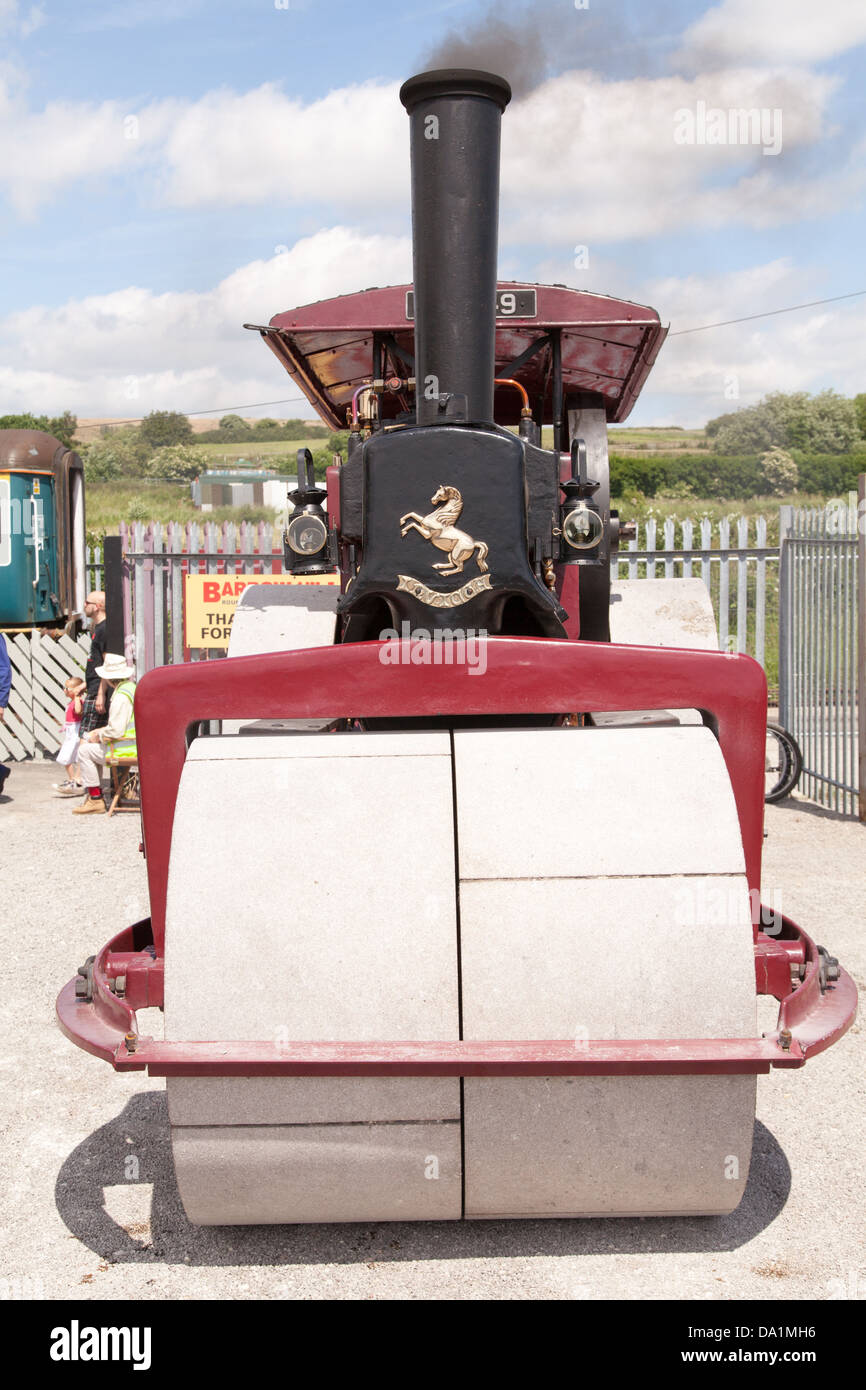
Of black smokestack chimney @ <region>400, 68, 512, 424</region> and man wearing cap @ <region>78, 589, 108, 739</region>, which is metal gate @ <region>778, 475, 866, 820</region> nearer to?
black smokestack chimney @ <region>400, 68, 512, 424</region>

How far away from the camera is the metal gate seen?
324 inches

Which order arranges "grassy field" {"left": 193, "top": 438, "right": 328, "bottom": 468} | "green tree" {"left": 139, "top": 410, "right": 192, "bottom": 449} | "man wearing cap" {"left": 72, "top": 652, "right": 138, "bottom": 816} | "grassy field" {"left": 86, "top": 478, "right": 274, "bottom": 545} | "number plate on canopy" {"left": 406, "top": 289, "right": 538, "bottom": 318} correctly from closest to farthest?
"number plate on canopy" {"left": 406, "top": 289, "right": 538, "bottom": 318}
"man wearing cap" {"left": 72, "top": 652, "right": 138, "bottom": 816}
"grassy field" {"left": 86, "top": 478, "right": 274, "bottom": 545}
"grassy field" {"left": 193, "top": 438, "right": 328, "bottom": 468}
"green tree" {"left": 139, "top": 410, "right": 192, "bottom": 449}

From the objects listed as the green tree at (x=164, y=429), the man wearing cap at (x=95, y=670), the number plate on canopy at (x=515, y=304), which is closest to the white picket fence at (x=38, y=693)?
the man wearing cap at (x=95, y=670)

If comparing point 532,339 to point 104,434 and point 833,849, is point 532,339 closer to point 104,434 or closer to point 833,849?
point 833,849

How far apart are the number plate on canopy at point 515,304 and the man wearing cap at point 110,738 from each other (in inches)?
199

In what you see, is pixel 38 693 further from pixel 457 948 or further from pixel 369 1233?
pixel 457 948

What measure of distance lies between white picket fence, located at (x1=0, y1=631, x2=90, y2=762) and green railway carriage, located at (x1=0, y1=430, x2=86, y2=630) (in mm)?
296

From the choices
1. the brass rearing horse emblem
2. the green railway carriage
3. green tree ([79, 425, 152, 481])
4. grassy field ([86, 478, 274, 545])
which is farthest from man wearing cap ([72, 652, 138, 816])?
green tree ([79, 425, 152, 481])

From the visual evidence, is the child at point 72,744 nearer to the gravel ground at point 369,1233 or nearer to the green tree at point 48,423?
the gravel ground at point 369,1233

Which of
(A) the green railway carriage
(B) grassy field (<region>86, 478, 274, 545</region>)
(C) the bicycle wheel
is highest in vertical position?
(B) grassy field (<region>86, 478, 274, 545</region>)

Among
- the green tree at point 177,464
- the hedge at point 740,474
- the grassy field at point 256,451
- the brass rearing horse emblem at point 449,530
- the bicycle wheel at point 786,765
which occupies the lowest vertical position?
the bicycle wheel at point 786,765

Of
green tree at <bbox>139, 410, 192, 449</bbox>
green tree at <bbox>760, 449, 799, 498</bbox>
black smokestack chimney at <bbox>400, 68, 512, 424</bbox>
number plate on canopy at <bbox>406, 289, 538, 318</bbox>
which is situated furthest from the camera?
green tree at <bbox>139, 410, 192, 449</bbox>

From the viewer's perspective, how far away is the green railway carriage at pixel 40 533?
11492 millimetres

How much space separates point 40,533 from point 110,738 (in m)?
3.75
